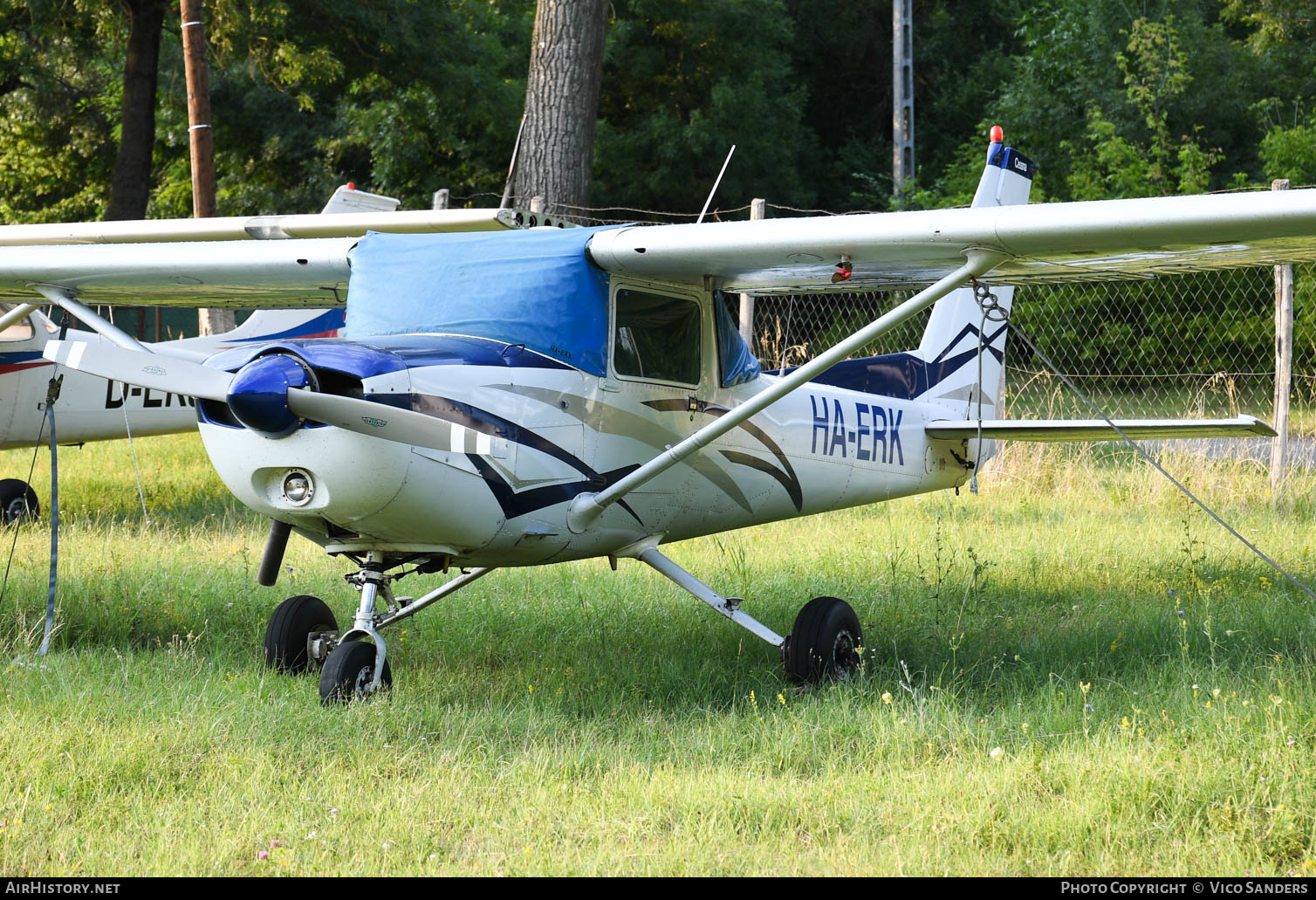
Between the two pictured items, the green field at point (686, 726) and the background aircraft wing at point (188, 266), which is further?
the background aircraft wing at point (188, 266)

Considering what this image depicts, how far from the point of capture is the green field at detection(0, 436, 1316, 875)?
3.82 m

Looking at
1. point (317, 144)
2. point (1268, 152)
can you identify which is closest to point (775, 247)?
point (1268, 152)

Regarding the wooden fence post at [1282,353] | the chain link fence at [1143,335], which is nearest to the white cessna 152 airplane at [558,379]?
the wooden fence post at [1282,353]

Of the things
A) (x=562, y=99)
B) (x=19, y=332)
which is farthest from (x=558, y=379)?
(x=562, y=99)

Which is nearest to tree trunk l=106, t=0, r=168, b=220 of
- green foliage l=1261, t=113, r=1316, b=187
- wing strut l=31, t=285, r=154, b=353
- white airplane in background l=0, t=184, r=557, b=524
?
white airplane in background l=0, t=184, r=557, b=524

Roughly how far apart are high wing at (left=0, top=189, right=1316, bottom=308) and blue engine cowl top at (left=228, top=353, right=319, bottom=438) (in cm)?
158

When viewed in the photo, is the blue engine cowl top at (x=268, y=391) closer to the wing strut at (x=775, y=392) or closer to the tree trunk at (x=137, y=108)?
the wing strut at (x=775, y=392)

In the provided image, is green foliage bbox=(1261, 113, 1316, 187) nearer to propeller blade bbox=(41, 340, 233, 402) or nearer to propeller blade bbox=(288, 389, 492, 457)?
propeller blade bbox=(288, 389, 492, 457)

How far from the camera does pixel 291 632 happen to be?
600 centimetres

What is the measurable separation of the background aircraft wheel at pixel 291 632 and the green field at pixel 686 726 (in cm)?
14

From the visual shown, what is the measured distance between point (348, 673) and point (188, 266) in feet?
9.46

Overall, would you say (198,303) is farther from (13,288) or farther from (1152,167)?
(1152,167)

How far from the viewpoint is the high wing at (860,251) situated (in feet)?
16.3

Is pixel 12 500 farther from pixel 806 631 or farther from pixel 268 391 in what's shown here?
pixel 806 631
